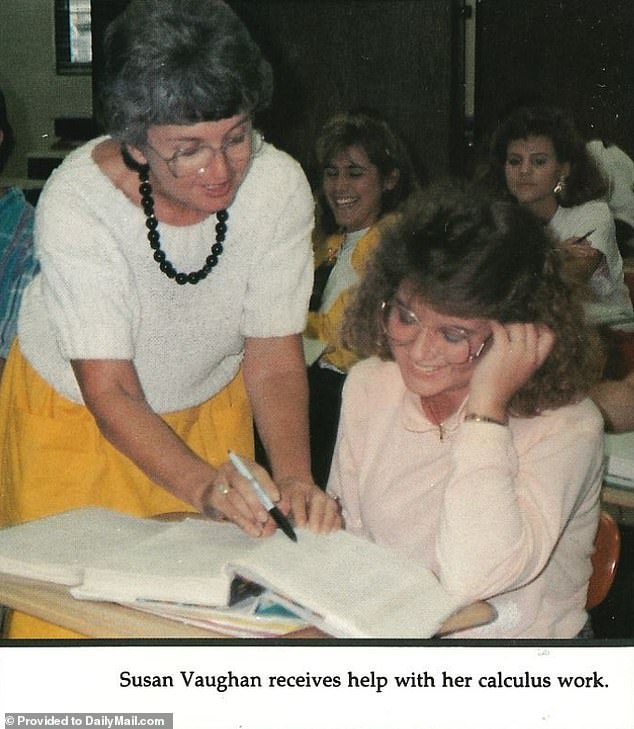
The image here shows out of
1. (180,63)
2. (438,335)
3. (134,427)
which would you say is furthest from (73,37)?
(438,335)

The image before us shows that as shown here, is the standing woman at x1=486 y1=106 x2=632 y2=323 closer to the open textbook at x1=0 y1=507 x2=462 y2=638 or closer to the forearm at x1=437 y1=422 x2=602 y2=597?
the forearm at x1=437 y1=422 x2=602 y2=597

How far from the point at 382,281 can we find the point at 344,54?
2.01 feet

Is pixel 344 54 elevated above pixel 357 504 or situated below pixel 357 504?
above

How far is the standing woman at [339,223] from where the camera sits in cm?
Answer: 168

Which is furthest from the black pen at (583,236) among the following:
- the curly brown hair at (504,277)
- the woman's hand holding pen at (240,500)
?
the woman's hand holding pen at (240,500)

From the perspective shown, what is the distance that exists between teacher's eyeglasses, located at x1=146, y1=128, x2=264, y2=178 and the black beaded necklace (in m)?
0.08

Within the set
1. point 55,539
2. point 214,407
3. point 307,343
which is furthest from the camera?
point 307,343

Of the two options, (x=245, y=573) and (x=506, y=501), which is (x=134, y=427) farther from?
(x=506, y=501)

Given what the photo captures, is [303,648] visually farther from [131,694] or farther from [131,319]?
[131,319]

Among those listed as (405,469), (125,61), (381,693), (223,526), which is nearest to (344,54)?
(125,61)

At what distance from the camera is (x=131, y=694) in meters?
1.26

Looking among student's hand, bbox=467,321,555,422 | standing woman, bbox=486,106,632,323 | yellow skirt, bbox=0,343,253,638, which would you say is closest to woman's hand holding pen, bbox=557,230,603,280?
standing woman, bbox=486,106,632,323

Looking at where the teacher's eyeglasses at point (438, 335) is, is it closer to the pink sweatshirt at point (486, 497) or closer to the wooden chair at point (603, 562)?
the pink sweatshirt at point (486, 497)

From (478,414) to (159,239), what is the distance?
0.50 meters
